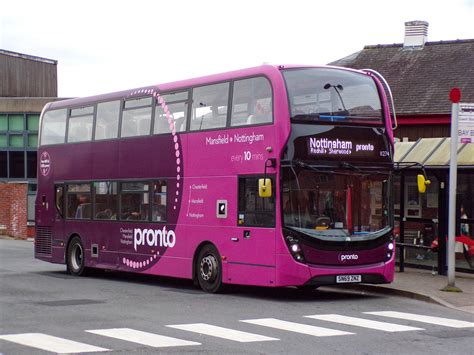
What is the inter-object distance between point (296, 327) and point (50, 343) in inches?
134

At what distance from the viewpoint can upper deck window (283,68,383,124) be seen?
16.1 metres

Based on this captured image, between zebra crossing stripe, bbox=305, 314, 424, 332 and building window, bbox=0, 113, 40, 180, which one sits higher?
building window, bbox=0, 113, 40, 180

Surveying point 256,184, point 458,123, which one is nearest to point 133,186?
point 256,184

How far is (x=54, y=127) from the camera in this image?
23344mm

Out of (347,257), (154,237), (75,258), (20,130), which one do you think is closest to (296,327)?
(347,257)

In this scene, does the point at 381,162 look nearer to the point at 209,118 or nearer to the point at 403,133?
the point at 209,118

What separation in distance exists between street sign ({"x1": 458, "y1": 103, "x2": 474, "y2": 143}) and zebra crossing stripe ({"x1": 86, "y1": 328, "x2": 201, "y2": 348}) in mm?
7982

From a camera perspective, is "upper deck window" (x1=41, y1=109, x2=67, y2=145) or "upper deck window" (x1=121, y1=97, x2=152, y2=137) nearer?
"upper deck window" (x1=121, y1=97, x2=152, y2=137)

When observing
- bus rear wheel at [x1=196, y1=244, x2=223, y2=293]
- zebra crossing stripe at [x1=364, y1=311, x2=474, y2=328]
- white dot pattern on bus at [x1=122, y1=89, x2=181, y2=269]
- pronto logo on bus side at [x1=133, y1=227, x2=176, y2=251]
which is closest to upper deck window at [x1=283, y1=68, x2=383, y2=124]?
bus rear wheel at [x1=196, y1=244, x2=223, y2=293]

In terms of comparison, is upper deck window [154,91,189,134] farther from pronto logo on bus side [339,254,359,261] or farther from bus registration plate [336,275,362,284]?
bus registration plate [336,275,362,284]

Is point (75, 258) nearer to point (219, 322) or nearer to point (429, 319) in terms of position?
point (219, 322)

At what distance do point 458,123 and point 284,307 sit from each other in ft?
16.2

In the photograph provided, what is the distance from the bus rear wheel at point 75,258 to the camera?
22.3 metres

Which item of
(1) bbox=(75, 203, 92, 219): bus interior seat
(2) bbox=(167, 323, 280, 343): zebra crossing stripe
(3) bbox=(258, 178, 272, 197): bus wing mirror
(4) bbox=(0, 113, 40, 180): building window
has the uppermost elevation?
(4) bbox=(0, 113, 40, 180): building window
